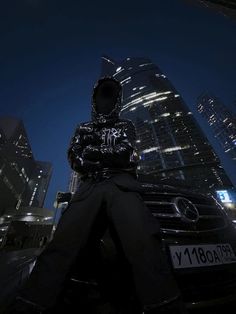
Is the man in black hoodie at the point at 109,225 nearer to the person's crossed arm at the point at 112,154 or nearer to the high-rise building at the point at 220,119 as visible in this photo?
the person's crossed arm at the point at 112,154

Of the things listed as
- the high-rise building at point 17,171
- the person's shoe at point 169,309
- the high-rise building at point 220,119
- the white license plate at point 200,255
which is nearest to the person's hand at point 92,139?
the white license plate at point 200,255

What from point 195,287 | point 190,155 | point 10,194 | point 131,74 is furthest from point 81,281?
point 10,194

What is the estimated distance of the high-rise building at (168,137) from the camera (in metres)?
30.5

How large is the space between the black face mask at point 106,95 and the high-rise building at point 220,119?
55.0 metres

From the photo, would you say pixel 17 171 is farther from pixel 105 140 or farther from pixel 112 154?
pixel 112 154

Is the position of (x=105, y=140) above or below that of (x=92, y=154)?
above

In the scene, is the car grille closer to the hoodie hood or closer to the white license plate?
the white license plate

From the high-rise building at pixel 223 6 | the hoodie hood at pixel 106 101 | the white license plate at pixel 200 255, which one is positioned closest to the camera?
the white license plate at pixel 200 255

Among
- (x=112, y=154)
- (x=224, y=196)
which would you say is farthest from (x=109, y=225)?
(x=224, y=196)

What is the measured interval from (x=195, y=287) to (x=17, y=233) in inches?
437

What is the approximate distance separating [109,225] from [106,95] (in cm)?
171

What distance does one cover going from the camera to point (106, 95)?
2477 millimetres

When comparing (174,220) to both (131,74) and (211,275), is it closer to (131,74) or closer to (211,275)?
(211,275)

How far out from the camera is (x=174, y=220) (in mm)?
1794
